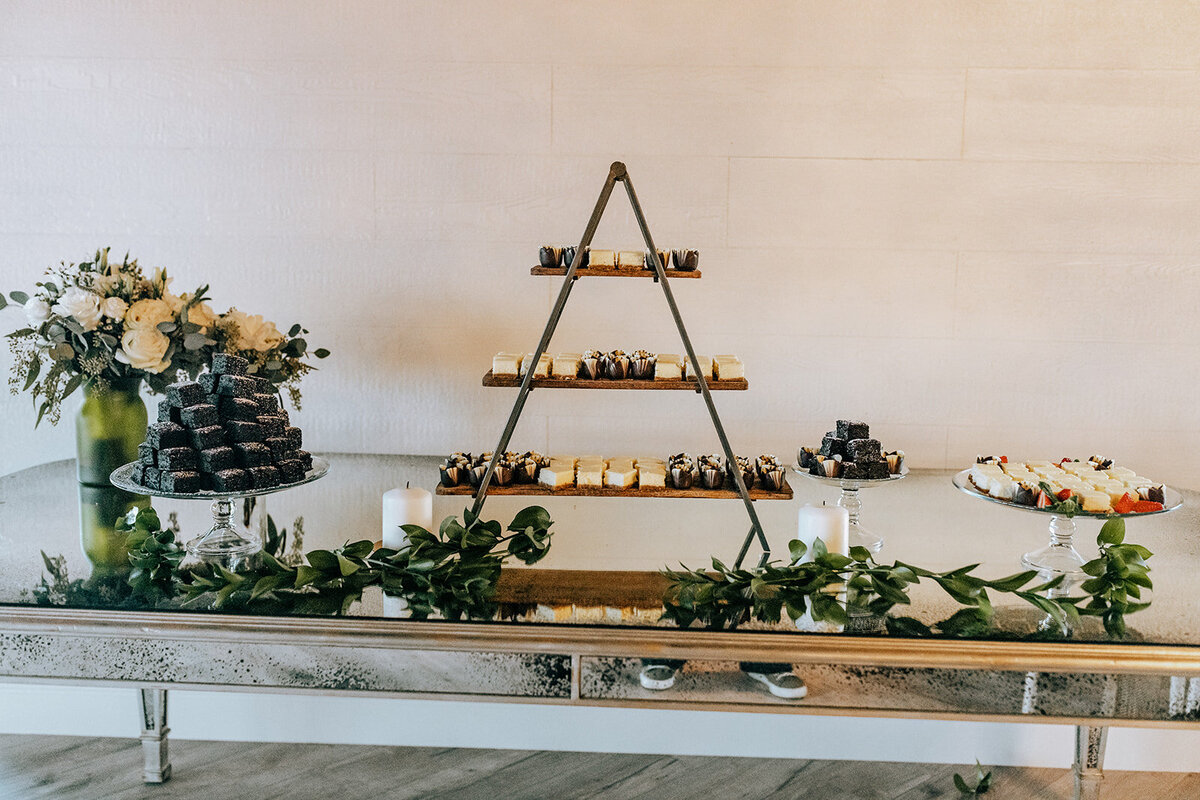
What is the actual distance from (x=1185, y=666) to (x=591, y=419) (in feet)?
4.94

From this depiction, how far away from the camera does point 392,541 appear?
1.83 m

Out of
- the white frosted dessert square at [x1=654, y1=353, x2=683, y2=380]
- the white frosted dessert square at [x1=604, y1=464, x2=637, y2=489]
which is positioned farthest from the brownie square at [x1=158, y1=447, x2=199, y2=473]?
the white frosted dessert square at [x1=654, y1=353, x2=683, y2=380]

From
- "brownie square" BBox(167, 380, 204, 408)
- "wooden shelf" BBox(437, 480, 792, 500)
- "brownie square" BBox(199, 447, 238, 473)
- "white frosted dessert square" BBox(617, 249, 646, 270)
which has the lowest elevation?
"wooden shelf" BBox(437, 480, 792, 500)

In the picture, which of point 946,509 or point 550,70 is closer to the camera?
point 946,509

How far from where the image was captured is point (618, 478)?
6.25 feet

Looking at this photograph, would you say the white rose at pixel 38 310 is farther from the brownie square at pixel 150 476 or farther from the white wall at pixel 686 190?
the white wall at pixel 686 190

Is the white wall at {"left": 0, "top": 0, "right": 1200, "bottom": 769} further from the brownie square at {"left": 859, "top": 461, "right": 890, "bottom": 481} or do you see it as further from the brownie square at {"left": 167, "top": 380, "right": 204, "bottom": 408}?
the brownie square at {"left": 167, "top": 380, "right": 204, "bottom": 408}

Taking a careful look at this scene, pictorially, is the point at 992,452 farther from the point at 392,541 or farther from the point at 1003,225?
the point at 392,541

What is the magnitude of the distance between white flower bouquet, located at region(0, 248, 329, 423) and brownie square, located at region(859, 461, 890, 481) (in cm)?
131

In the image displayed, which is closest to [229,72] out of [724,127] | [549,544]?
[724,127]

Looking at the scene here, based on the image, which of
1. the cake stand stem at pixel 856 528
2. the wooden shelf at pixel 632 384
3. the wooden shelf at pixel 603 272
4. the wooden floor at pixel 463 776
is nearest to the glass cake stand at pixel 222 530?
the wooden shelf at pixel 632 384

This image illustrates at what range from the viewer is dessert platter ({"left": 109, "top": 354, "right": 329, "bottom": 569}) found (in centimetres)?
179

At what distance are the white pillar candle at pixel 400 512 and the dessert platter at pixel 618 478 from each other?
0.20ft

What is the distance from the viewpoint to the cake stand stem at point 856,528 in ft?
6.30
